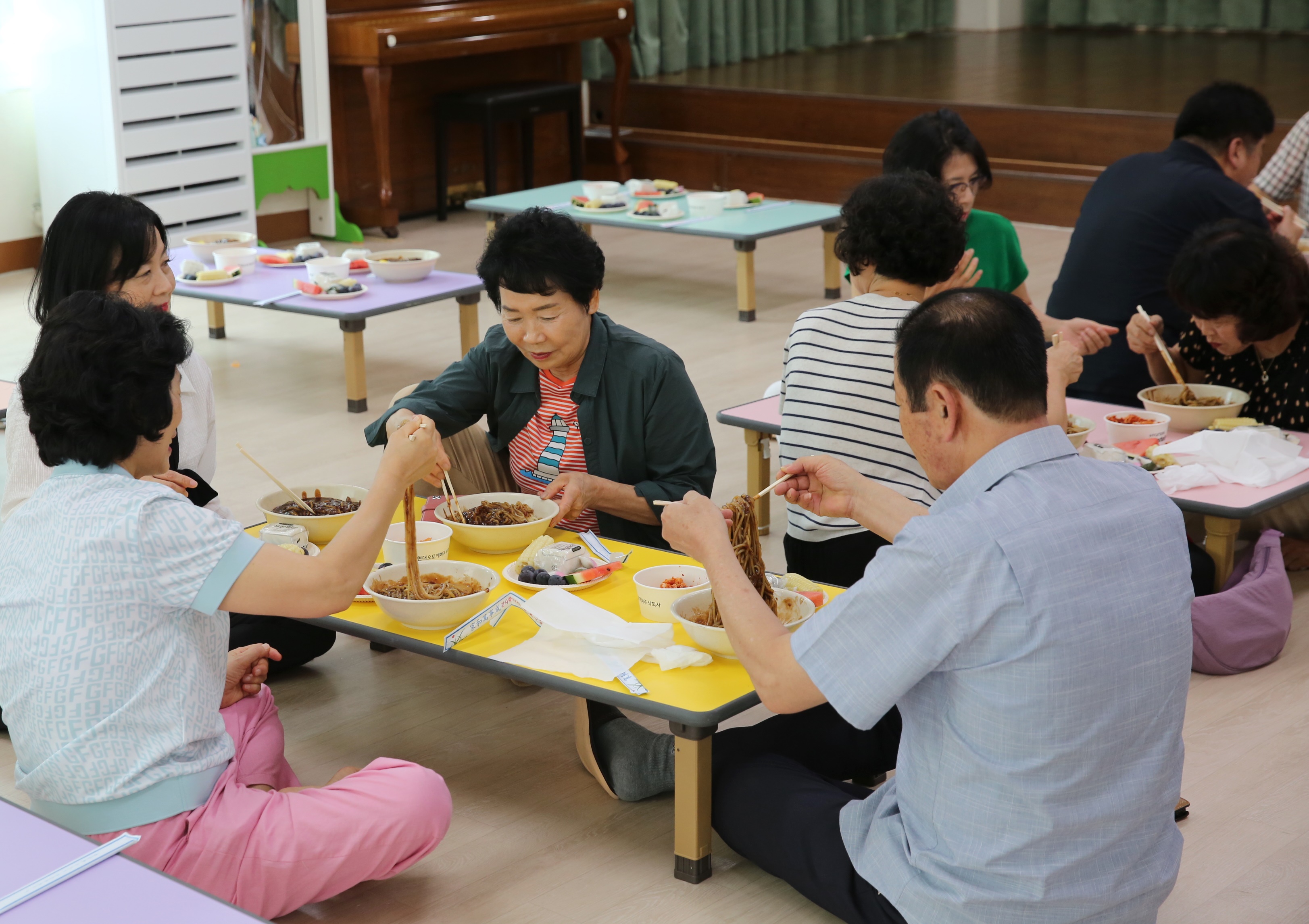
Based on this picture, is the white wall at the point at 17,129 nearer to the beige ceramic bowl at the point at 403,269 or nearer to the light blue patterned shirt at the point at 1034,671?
the beige ceramic bowl at the point at 403,269

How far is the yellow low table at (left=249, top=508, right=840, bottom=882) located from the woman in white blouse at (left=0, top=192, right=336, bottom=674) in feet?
1.42

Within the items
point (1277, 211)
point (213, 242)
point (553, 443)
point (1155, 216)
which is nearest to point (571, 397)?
point (553, 443)

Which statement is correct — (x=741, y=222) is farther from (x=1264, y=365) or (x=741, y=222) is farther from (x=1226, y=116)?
(x=1264, y=365)

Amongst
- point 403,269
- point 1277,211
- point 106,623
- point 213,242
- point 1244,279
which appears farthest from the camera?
point 213,242

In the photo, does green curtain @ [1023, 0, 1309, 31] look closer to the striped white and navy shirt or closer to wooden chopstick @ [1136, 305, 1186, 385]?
wooden chopstick @ [1136, 305, 1186, 385]

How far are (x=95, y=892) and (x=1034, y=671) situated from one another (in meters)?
1.01

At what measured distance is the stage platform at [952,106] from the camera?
783cm

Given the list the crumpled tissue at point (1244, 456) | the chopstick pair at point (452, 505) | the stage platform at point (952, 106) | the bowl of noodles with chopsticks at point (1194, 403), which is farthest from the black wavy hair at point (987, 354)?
the stage platform at point (952, 106)

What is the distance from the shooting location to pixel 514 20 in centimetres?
783

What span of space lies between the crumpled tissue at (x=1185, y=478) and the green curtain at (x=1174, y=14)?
8.68 m

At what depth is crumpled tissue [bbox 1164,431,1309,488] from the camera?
3164mm

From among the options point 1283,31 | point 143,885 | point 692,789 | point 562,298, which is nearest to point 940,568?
point 692,789

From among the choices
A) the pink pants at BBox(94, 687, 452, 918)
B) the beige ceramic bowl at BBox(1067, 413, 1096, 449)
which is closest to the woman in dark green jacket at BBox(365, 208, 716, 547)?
the pink pants at BBox(94, 687, 452, 918)

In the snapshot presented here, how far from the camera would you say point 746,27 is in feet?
33.2
